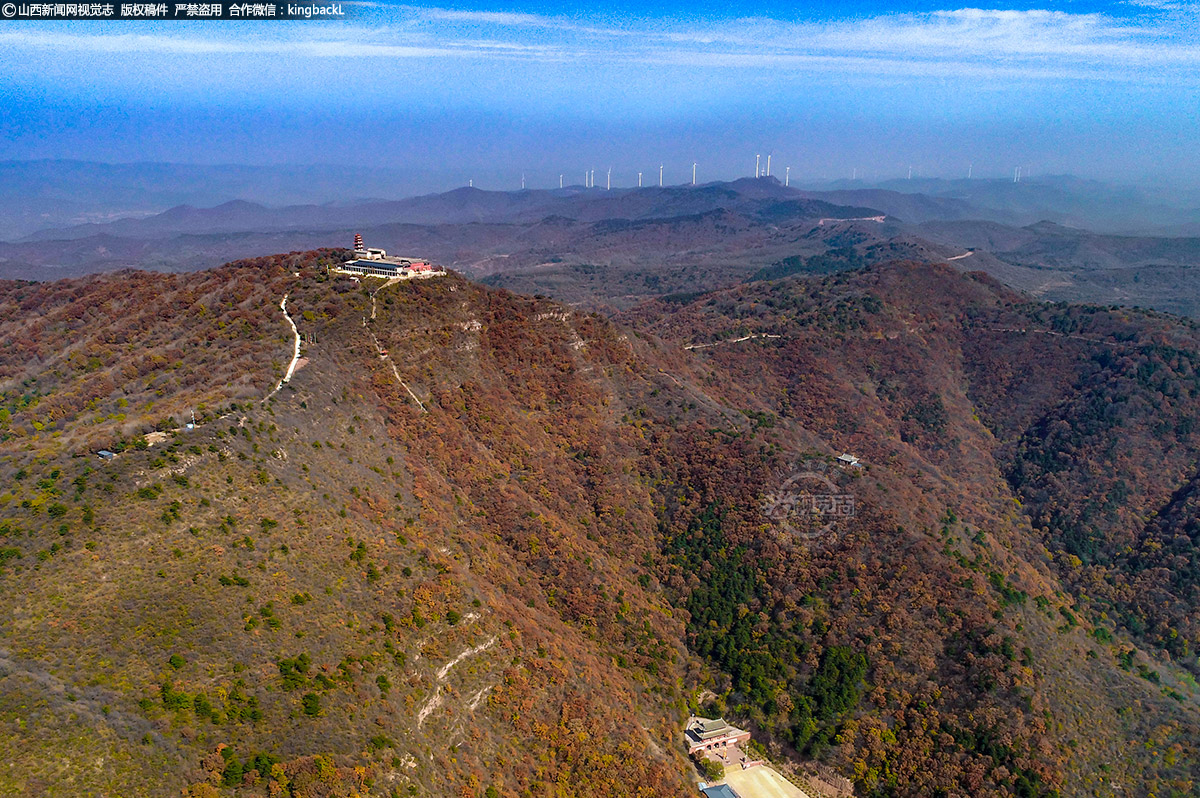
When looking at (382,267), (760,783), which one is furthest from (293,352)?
(760,783)

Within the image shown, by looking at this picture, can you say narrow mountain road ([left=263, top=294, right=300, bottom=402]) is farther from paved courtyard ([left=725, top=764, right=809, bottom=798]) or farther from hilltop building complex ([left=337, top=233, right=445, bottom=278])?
paved courtyard ([left=725, top=764, right=809, bottom=798])

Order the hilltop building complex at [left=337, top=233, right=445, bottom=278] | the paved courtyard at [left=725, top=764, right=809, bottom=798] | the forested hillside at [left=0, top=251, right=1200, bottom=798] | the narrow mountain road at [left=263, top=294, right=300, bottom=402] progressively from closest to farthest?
the forested hillside at [left=0, top=251, right=1200, bottom=798] → the paved courtyard at [left=725, top=764, right=809, bottom=798] → the narrow mountain road at [left=263, top=294, right=300, bottom=402] → the hilltop building complex at [left=337, top=233, right=445, bottom=278]

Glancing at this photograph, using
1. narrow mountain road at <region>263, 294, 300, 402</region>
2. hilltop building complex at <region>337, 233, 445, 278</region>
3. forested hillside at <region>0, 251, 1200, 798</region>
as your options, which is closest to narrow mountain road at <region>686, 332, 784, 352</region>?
forested hillside at <region>0, 251, 1200, 798</region>

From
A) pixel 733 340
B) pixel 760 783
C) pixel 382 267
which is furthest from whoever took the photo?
pixel 733 340

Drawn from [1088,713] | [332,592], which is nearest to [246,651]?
[332,592]

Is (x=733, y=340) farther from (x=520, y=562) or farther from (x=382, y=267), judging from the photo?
(x=520, y=562)

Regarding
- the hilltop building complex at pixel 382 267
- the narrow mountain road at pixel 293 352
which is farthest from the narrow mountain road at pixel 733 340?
the narrow mountain road at pixel 293 352

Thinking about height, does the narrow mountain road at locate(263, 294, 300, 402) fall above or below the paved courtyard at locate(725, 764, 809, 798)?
above

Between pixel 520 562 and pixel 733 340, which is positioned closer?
pixel 520 562

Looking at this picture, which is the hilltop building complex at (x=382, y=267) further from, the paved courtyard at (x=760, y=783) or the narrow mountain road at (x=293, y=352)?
the paved courtyard at (x=760, y=783)
